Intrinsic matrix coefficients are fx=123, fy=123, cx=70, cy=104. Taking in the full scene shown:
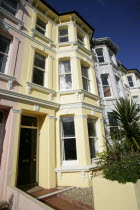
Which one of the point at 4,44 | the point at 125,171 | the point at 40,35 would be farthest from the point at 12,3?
the point at 125,171

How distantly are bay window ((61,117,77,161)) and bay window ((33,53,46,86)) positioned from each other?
2.45m

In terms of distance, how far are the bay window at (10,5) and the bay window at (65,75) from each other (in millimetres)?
3860

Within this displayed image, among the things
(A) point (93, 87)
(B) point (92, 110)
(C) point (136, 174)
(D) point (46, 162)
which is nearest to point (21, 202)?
(D) point (46, 162)

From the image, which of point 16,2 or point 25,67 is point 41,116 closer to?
point 25,67

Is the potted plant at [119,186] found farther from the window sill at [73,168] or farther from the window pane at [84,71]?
the window pane at [84,71]

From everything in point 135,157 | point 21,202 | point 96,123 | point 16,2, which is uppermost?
point 16,2

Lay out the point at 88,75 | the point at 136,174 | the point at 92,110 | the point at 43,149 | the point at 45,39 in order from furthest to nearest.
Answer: the point at 88,75 → the point at 45,39 → the point at 92,110 → the point at 43,149 → the point at 136,174

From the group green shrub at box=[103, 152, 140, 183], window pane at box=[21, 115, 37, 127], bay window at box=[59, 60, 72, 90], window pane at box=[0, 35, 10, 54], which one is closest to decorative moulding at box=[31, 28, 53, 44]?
bay window at box=[59, 60, 72, 90]

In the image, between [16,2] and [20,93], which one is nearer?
[20,93]

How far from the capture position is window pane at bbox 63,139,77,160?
600cm

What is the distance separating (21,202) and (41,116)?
366cm

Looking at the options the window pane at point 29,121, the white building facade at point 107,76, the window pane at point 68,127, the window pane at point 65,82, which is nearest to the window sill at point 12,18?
the window pane at point 65,82

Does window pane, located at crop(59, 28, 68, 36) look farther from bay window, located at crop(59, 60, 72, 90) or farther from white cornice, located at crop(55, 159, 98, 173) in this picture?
white cornice, located at crop(55, 159, 98, 173)

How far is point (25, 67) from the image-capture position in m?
6.17
